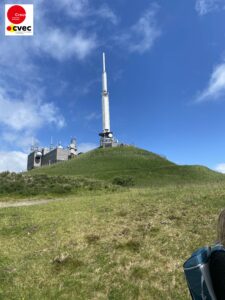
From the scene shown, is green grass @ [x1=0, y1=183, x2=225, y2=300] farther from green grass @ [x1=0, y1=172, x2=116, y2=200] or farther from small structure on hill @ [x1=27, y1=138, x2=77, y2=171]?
small structure on hill @ [x1=27, y1=138, x2=77, y2=171]

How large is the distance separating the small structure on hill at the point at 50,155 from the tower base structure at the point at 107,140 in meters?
22.4

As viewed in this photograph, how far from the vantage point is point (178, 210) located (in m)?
18.6

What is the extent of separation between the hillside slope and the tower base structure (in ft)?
27.4

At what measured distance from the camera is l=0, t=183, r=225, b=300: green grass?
1162cm

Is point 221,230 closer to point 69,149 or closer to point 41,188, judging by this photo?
point 41,188

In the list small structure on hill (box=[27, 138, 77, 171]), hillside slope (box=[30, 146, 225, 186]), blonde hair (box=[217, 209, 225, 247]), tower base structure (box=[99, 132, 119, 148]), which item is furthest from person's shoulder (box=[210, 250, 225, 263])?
small structure on hill (box=[27, 138, 77, 171])

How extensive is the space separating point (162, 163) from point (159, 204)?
277ft

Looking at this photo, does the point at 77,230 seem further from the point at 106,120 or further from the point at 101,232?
the point at 106,120

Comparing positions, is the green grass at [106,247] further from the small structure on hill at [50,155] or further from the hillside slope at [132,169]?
the small structure on hill at [50,155]

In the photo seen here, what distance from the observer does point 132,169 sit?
9175 cm

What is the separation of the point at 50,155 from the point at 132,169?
82647mm

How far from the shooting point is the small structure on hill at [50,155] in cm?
16225

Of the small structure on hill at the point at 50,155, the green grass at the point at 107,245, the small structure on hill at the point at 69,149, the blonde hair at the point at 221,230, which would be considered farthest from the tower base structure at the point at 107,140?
the blonde hair at the point at 221,230

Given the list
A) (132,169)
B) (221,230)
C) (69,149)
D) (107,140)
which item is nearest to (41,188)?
(221,230)
